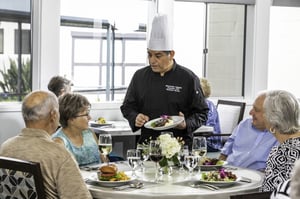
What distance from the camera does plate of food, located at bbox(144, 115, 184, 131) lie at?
3.98 meters

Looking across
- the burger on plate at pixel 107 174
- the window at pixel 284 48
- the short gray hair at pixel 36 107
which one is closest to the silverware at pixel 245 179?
the burger on plate at pixel 107 174

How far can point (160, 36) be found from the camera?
4.43 metres

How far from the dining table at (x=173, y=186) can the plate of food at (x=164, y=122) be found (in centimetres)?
45

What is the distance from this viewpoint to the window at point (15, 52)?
250 inches

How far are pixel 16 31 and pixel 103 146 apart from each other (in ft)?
10.4

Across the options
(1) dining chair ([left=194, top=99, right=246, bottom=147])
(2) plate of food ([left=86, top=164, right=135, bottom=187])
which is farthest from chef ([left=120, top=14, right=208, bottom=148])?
(1) dining chair ([left=194, top=99, right=246, bottom=147])

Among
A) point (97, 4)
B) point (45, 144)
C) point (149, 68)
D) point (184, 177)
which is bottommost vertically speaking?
point (184, 177)

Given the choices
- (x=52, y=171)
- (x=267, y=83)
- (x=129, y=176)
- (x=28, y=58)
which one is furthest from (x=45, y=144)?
(x=267, y=83)

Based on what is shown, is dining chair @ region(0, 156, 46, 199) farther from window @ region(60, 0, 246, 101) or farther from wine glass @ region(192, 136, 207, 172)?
window @ region(60, 0, 246, 101)

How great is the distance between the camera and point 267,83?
8008 millimetres

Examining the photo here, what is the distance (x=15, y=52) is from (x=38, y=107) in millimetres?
3585

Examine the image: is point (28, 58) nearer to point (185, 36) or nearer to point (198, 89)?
point (185, 36)

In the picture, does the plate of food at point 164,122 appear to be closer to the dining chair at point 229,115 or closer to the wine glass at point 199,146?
the wine glass at point 199,146

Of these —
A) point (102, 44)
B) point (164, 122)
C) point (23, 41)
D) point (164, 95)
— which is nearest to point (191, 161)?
point (164, 122)
